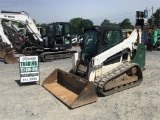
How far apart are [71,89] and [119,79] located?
5.14 feet

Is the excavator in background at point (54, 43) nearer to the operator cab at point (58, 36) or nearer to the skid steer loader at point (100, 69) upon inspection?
the operator cab at point (58, 36)

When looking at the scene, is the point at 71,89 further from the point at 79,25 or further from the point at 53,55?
the point at 79,25

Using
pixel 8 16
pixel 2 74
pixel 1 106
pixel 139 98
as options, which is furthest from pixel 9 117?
pixel 8 16

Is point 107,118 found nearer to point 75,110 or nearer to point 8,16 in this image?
point 75,110

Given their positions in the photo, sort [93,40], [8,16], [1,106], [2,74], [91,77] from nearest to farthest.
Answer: [1,106], [91,77], [93,40], [2,74], [8,16]

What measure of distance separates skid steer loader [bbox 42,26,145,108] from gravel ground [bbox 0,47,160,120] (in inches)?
10.2

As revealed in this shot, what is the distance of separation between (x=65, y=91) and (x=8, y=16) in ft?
37.2

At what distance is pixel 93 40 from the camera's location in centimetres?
827

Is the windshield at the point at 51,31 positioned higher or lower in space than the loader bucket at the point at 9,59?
higher

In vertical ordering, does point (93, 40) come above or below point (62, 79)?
above

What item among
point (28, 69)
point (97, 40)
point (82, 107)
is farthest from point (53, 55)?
point (82, 107)

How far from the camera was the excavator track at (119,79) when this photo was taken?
716 cm

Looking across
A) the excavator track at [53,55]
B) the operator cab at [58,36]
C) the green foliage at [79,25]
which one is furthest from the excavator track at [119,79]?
the operator cab at [58,36]

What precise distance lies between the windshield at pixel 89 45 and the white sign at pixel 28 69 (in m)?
1.81
